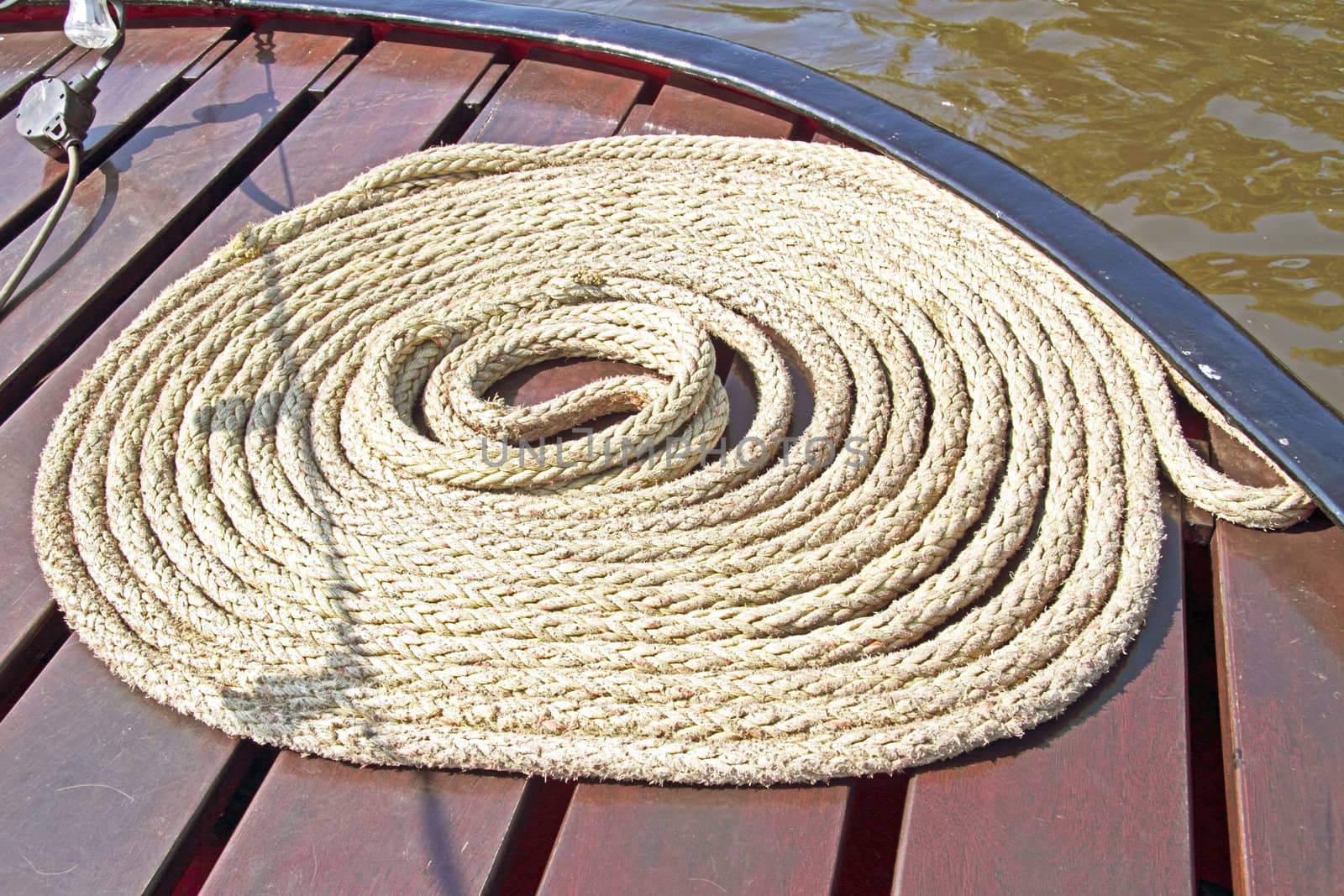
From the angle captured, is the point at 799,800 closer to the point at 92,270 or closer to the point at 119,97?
the point at 92,270

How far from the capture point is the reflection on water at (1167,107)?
2.85 meters

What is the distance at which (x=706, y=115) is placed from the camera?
7.13 ft

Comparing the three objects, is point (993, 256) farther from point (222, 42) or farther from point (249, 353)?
point (222, 42)

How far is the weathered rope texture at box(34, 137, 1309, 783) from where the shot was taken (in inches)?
48.6

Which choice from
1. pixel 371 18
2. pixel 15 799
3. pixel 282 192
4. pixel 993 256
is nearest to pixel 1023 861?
pixel 993 256

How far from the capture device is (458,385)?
1625mm

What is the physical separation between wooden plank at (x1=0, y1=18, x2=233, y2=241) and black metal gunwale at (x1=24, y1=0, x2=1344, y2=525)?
0.10 metres

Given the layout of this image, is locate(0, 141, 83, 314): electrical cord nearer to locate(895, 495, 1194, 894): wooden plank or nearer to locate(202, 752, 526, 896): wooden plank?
locate(202, 752, 526, 896): wooden plank

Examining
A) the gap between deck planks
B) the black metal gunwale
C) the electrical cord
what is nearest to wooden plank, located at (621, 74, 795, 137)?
the black metal gunwale

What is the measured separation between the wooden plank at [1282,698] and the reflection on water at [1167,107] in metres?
1.45

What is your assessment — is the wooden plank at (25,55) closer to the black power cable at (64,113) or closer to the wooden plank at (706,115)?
the black power cable at (64,113)

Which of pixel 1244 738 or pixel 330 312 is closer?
pixel 1244 738

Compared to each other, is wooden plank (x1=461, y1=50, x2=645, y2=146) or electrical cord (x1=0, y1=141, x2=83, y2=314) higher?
wooden plank (x1=461, y1=50, x2=645, y2=146)

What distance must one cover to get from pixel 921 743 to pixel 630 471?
565 millimetres
